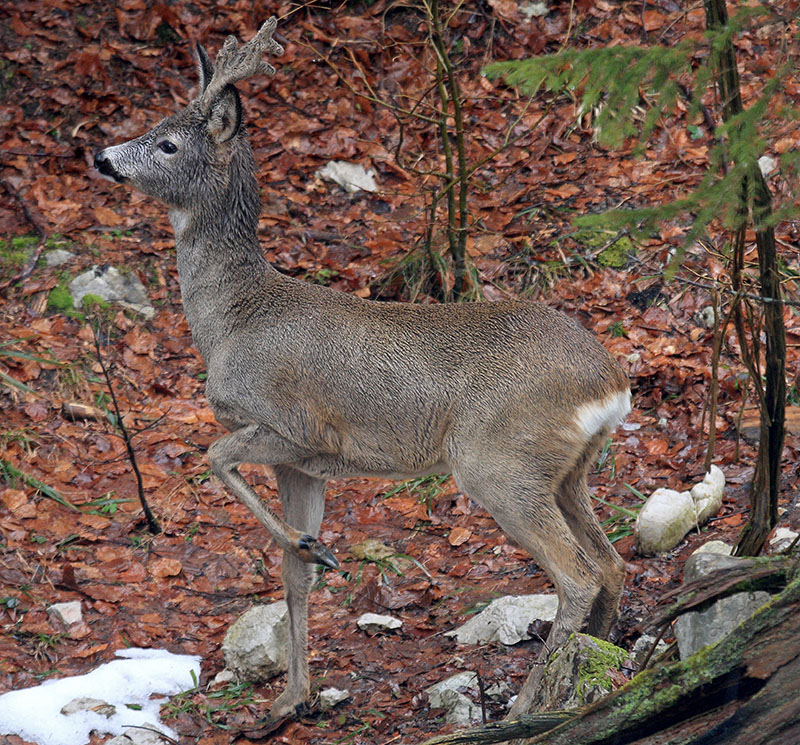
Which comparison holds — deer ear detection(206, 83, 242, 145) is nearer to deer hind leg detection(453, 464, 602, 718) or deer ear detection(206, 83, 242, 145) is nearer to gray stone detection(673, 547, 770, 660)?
deer hind leg detection(453, 464, 602, 718)

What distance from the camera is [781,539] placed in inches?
208

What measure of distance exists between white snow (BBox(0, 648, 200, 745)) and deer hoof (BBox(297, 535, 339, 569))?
104cm

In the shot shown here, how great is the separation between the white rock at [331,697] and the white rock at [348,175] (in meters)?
5.61

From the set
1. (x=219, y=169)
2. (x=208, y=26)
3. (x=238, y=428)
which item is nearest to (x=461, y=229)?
(x=219, y=169)

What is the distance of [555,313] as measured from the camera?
527 cm

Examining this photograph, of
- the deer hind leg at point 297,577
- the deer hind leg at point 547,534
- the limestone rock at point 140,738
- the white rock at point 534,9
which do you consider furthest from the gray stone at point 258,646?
the white rock at point 534,9

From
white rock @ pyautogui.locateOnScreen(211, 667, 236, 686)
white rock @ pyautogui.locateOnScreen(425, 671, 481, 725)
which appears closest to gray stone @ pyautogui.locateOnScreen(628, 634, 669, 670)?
white rock @ pyautogui.locateOnScreen(425, 671, 481, 725)

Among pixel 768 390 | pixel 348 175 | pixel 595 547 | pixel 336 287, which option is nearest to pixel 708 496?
pixel 595 547

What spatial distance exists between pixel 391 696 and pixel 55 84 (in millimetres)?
7598

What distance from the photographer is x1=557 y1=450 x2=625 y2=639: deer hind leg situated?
5074mm

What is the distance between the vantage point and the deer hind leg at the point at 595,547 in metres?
5.07

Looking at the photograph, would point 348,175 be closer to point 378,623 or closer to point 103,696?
point 378,623

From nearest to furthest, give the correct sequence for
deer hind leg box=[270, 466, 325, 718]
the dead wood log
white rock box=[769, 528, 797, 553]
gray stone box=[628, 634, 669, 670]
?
1. the dead wood log
2. gray stone box=[628, 634, 669, 670]
3. white rock box=[769, 528, 797, 553]
4. deer hind leg box=[270, 466, 325, 718]

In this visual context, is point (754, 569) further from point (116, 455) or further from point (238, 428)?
point (116, 455)
